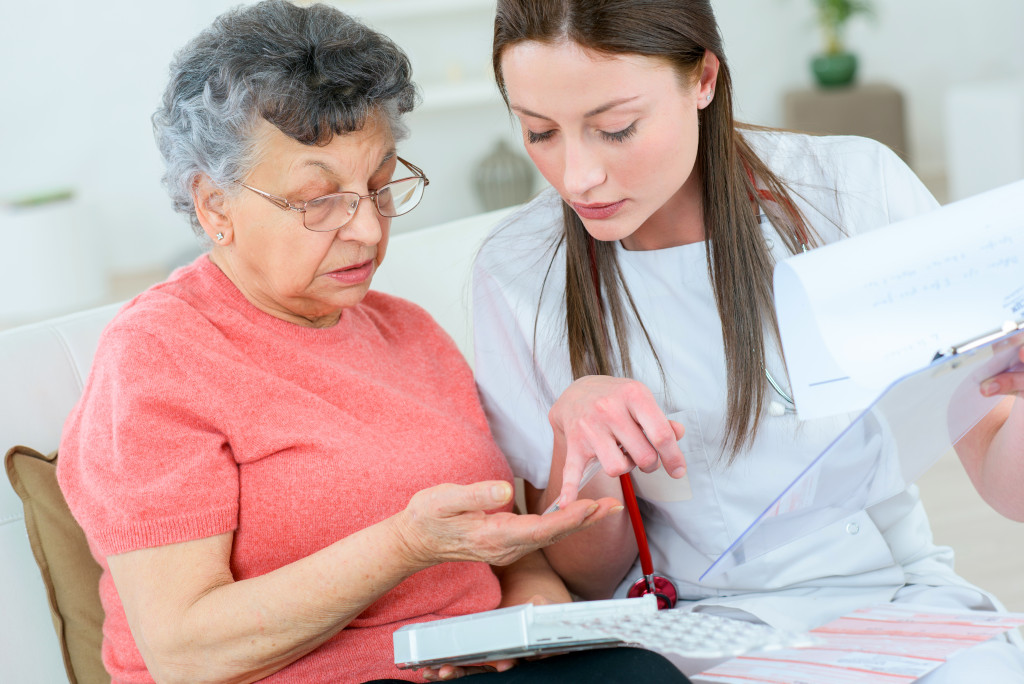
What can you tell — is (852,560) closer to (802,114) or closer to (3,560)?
(3,560)

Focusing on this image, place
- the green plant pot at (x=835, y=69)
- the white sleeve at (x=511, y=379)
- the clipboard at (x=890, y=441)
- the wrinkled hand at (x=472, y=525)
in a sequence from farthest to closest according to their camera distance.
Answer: the green plant pot at (x=835, y=69) → the white sleeve at (x=511, y=379) → the wrinkled hand at (x=472, y=525) → the clipboard at (x=890, y=441)

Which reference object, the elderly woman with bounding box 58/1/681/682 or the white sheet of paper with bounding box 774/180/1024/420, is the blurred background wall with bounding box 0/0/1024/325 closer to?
the elderly woman with bounding box 58/1/681/682

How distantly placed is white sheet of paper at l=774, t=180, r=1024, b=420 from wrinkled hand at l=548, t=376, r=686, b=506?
0.71 ft

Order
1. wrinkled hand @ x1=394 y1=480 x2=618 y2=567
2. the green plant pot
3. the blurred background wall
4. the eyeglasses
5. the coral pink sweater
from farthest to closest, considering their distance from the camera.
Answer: the green plant pot < the blurred background wall < the eyeglasses < the coral pink sweater < wrinkled hand @ x1=394 y1=480 x2=618 y2=567

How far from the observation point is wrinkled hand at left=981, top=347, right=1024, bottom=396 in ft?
3.34

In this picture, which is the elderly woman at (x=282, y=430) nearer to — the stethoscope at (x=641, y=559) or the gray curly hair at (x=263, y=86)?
the gray curly hair at (x=263, y=86)

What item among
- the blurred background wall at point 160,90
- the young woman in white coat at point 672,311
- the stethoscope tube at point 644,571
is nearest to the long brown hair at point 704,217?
the young woman in white coat at point 672,311

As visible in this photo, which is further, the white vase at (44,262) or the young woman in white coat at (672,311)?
the white vase at (44,262)

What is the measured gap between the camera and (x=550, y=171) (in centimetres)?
123

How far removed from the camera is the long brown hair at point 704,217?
3.76 ft

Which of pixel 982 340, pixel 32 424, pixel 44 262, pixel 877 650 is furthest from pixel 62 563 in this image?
pixel 44 262

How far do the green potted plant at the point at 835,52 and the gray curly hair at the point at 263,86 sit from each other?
566 centimetres

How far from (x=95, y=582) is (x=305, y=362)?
1.39 ft

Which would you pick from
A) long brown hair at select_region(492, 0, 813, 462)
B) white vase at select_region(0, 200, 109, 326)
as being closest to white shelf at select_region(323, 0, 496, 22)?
white vase at select_region(0, 200, 109, 326)
